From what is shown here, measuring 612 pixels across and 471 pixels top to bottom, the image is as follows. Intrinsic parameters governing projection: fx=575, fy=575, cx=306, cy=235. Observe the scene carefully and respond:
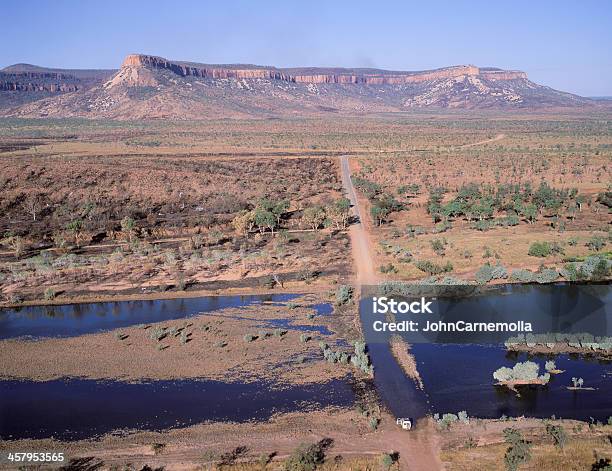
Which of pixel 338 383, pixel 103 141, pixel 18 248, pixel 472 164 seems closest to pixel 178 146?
pixel 103 141

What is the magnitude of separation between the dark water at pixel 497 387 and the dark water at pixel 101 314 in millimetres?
8177

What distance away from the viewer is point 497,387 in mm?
20906

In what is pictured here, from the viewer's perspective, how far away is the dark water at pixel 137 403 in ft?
63.8

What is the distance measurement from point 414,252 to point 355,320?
11664 millimetres

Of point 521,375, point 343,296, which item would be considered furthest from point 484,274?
point 521,375

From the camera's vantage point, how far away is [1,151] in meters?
93.4

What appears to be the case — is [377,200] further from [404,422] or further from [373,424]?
[373,424]

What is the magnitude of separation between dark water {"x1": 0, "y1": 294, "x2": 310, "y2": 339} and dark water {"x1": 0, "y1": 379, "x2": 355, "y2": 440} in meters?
5.83

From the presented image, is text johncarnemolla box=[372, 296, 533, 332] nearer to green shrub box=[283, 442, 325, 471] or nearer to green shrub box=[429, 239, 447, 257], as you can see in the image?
green shrub box=[429, 239, 447, 257]

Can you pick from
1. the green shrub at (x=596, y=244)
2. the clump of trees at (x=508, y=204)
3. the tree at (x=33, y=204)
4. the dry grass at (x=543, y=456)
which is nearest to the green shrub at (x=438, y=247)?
the clump of trees at (x=508, y=204)

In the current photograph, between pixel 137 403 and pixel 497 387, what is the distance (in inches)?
515

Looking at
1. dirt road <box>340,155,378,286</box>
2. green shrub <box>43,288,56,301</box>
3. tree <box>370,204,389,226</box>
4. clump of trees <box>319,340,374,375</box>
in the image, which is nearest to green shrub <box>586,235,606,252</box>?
dirt road <box>340,155,378,286</box>

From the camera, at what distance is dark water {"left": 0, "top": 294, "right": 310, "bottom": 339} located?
28.3 m

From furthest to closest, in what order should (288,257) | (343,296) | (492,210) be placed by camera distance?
1. (492,210)
2. (288,257)
3. (343,296)
